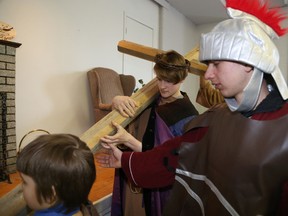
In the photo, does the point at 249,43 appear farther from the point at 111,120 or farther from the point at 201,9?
the point at 201,9

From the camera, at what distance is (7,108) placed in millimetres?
2568

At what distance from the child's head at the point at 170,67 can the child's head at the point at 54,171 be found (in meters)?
0.58

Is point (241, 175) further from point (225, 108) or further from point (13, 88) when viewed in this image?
point (13, 88)

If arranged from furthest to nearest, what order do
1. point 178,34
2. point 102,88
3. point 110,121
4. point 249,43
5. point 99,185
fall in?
1. point 178,34
2. point 102,88
3. point 99,185
4. point 110,121
5. point 249,43

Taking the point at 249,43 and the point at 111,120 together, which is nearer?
the point at 249,43

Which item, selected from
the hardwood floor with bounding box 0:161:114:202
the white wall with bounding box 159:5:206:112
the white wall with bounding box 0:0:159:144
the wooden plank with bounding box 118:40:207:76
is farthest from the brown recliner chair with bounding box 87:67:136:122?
the wooden plank with bounding box 118:40:207:76

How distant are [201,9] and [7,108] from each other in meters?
4.58

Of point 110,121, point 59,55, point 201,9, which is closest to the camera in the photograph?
point 110,121

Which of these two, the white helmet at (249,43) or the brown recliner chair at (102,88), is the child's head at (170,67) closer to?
the white helmet at (249,43)

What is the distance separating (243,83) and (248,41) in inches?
4.5

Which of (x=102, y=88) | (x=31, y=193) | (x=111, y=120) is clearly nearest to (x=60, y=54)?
(x=102, y=88)

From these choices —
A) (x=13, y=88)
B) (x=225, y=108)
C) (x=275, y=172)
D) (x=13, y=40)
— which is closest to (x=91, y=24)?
(x=13, y=40)

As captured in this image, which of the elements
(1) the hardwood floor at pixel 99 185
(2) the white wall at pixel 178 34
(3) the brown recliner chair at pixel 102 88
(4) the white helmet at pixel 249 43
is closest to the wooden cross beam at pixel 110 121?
(4) the white helmet at pixel 249 43

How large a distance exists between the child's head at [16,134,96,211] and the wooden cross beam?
10cm
